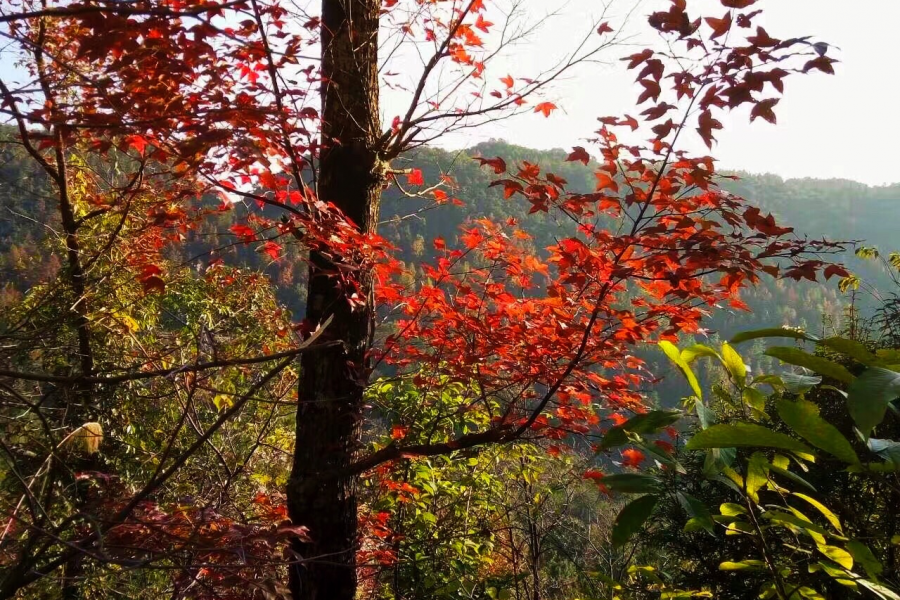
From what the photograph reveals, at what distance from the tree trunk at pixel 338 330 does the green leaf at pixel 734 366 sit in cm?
191

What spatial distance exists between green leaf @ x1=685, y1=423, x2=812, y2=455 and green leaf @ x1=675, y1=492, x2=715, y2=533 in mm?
115

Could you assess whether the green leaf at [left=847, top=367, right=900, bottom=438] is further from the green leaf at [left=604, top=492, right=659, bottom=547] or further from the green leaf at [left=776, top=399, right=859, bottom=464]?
the green leaf at [left=604, top=492, right=659, bottom=547]

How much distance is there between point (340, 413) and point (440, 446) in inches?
18.7

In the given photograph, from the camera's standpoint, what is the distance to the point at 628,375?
2678 mm

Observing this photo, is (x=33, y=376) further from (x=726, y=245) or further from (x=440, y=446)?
(x=726, y=245)

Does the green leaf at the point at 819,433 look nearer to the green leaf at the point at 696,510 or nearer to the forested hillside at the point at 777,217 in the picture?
the green leaf at the point at 696,510

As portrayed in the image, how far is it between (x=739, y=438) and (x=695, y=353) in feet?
0.74

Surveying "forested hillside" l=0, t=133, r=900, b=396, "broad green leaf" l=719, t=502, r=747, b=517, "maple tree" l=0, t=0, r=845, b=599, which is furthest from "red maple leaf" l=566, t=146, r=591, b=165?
"forested hillside" l=0, t=133, r=900, b=396

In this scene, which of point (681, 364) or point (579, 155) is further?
point (579, 155)

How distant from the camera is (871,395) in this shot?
396 millimetres

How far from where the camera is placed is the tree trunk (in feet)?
8.14

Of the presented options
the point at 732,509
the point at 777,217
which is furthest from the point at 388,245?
the point at 777,217

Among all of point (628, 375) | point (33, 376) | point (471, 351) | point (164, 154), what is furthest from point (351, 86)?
point (33, 376)

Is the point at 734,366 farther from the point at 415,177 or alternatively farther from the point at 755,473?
the point at 415,177
